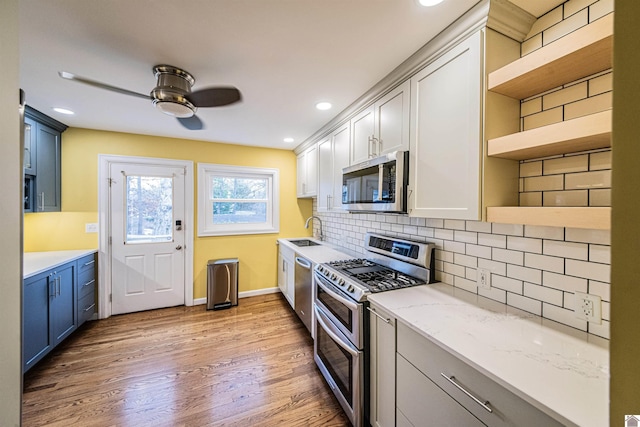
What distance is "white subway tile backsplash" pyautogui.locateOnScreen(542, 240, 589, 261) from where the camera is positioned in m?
1.07

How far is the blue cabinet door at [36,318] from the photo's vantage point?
1963mm

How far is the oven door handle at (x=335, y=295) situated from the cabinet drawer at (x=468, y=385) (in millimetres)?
349

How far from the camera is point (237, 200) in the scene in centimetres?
388

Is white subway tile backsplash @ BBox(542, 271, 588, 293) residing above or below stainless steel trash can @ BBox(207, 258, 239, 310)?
above

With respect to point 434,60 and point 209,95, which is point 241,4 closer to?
point 209,95

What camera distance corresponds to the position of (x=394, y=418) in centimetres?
132

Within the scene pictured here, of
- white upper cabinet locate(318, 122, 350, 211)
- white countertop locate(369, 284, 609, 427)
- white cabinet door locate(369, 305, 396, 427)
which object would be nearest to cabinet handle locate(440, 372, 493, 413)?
white countertop locate(369, 284, 609, 427)

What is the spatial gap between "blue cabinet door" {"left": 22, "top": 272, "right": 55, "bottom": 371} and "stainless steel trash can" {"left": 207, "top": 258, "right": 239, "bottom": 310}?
59.0 inches

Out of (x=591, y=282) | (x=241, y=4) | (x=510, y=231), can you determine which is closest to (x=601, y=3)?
(x=510, y=231)

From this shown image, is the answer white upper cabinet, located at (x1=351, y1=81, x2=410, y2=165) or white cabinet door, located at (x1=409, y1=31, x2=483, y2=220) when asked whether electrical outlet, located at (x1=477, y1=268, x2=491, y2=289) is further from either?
white upper cabinet, located at (x1=351, y1=81, x2=410, y2=165)

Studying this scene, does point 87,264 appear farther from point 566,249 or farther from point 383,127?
point 566,249

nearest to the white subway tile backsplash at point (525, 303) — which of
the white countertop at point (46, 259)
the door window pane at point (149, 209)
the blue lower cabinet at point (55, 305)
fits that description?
the blue lower cabinet at point (55, 305)

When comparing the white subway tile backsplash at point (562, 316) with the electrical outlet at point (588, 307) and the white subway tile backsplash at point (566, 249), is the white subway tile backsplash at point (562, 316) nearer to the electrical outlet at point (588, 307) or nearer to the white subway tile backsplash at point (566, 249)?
the electrical outlet at point (588, 307)

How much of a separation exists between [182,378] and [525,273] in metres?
2.59
